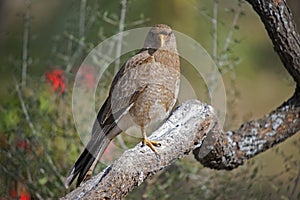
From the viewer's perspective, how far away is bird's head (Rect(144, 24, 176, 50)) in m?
2.73

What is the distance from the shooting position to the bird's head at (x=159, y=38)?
273 centimetres

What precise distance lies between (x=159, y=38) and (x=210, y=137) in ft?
1.27

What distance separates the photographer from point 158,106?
2674mm

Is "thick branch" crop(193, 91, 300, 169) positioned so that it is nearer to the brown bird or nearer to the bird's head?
the brown bird

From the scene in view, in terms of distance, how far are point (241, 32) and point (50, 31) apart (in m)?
1.46

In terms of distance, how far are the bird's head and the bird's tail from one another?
38 centimetres

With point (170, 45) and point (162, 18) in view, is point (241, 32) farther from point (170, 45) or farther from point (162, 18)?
point (170, 45)

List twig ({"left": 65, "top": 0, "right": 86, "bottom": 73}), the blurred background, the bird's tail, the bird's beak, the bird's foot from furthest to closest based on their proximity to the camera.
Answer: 1. twig ({"left": 65, "top": 0, "right": 86, "bottom": 73})
2. the blurred background
3. the bird's beak
4. the bird's tail
5. the bird's foot

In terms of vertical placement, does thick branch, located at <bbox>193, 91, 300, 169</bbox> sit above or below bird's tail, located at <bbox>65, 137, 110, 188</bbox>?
below

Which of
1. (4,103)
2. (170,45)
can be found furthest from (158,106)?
(4,103)

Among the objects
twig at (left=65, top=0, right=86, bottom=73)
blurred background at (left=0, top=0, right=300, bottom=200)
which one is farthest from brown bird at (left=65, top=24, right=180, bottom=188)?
twig at (left=65, top=0, right=86, bottom=73)

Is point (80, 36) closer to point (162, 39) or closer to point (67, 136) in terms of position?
point (67, 136)

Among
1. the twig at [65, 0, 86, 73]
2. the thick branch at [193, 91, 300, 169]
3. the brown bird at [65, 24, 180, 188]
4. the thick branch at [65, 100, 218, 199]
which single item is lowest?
the thick branch at [193, 91, 300, 169]

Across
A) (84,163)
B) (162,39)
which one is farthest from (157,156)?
(162,39)
